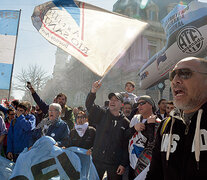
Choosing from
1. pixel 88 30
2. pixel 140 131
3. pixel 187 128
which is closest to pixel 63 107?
pixel 88 30

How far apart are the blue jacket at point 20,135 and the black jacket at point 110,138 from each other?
147cm

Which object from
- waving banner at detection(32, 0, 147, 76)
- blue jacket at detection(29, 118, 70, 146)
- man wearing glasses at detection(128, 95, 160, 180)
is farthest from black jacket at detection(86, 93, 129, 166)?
blue jacket at detection(29, 118, 70, 146)

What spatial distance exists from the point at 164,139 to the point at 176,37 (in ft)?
26.1

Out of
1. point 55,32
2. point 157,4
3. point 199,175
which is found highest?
point 157,4

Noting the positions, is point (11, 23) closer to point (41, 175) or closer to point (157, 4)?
point (41, 175)

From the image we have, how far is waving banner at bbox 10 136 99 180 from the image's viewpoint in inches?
115

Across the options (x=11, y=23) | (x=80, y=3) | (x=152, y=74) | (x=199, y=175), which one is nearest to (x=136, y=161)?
(x=199, y=175)

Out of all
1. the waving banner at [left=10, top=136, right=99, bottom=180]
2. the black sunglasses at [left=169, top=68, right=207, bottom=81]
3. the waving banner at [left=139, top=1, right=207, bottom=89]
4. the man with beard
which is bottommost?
the waving banner at [left=10, top=136, right=99, bottom=180]

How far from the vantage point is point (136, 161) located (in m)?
2.75

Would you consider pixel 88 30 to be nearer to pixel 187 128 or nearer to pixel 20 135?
pixel 20 135

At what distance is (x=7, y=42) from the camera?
616 centimetres

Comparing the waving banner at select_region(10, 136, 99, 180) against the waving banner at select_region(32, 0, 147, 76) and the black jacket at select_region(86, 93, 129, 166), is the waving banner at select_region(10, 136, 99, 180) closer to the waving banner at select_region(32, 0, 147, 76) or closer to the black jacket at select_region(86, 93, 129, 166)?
the black jacket at select_region(86, 93, 129, 166)

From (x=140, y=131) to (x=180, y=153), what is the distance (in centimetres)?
141

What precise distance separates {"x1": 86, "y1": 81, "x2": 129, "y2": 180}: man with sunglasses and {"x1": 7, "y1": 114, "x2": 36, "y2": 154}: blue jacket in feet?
4.81
